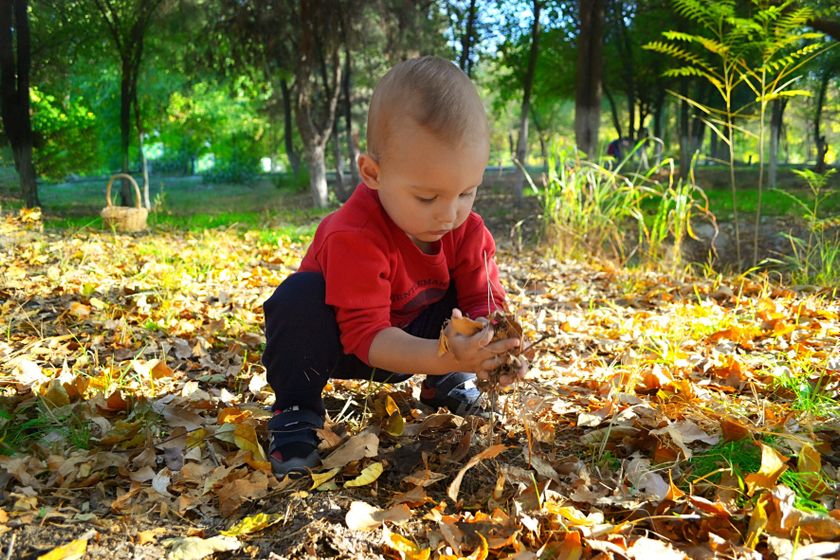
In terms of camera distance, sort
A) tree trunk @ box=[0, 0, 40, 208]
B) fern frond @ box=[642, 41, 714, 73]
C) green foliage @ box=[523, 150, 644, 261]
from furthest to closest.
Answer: tree trunk @ box=[0, 0, 40, 208] < green foliage @ box=[523, 150, 644, 261] < fern frond @ box=[642, 41, 714, 73]

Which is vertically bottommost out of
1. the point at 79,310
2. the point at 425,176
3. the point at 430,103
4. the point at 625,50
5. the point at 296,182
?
the point at 79,310

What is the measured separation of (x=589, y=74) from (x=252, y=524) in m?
8.94

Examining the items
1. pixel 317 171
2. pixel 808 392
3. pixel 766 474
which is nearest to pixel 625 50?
pixel 317 171

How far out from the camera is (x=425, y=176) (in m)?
1.49

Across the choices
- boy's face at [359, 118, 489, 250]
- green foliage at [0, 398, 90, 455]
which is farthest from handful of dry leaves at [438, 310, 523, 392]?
green foliage at [0, 398, 90, 455]

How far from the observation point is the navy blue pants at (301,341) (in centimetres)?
163

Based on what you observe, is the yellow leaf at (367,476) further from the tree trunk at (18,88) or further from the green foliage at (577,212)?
the tree trunk at (18,88)

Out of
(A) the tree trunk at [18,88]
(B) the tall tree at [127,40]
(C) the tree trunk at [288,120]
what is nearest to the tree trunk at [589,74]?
(B) the tall tree at [127,40]

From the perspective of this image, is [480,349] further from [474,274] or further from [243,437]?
[243,437]

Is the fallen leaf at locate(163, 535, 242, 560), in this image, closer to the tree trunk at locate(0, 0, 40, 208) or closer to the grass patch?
the grass patch

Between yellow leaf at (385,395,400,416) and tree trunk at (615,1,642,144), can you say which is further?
tree trunk at (615,1,642,144)

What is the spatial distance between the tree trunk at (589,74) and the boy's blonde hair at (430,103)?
774 centimetres

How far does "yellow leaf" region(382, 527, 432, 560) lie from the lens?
119 centimetres

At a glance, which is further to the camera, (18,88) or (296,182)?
(296,182)
